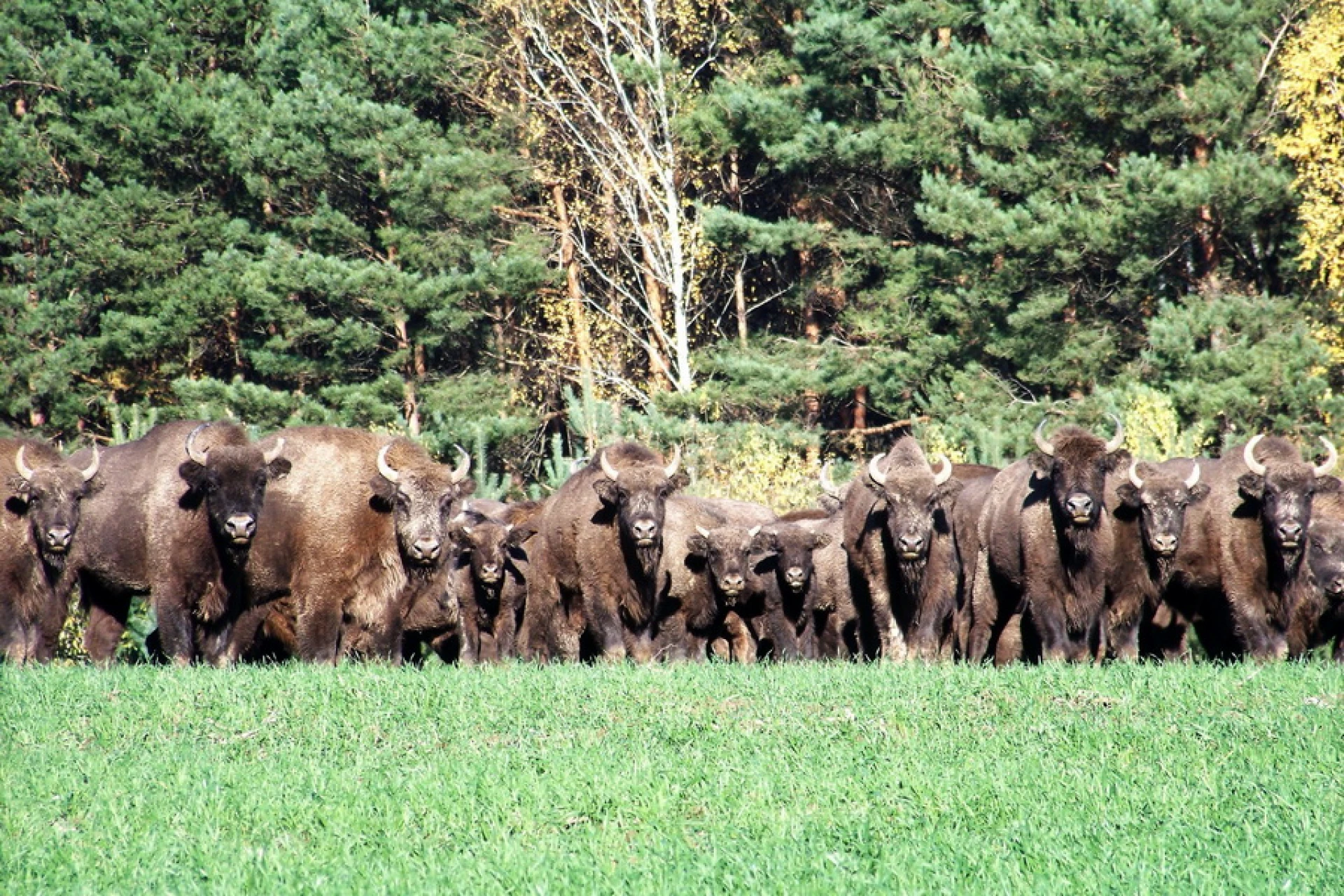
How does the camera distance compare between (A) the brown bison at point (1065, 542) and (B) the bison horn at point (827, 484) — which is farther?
(B) the bison horn at point (827, 484)

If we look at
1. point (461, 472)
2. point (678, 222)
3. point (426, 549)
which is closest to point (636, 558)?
point (461, 472)

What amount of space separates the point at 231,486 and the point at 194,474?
532 mm

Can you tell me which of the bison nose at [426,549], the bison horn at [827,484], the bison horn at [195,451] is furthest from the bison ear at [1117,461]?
the bison horn at [195,451]

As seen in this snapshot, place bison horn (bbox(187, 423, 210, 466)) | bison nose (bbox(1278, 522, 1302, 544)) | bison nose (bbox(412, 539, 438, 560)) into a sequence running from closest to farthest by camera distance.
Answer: bison horn (bbox(187, 423, 210, 466)), bison nose (bbox(412, 539, 438, 560)), bison nose (bbox(1278, 522, 1302, 544))

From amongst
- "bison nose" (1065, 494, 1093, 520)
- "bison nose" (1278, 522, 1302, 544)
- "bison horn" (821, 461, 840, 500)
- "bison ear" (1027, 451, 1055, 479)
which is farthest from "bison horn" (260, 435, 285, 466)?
"bison nose" (1278, 522, 1302, 544)

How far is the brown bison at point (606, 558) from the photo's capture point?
17141mm

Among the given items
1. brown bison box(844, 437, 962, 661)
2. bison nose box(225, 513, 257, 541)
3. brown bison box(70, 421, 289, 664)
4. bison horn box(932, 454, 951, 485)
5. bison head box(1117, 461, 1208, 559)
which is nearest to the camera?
bison nose box(225, 513, 257, 541)

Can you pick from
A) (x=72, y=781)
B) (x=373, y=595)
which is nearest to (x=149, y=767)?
(x=72, y=781)

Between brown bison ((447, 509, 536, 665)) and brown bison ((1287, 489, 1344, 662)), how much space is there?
27.3 ft

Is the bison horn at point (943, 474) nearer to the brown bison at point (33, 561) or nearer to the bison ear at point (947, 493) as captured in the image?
the bison ear at point (947, 493)

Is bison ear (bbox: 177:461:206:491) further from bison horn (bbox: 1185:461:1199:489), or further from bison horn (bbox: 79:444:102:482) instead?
bison horn (bbox: 1185:461:1199:489)

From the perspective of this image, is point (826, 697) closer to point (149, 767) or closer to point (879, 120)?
point (149, 767)

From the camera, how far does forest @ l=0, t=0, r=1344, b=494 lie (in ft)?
103

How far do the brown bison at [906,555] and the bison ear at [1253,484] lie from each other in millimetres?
3007
